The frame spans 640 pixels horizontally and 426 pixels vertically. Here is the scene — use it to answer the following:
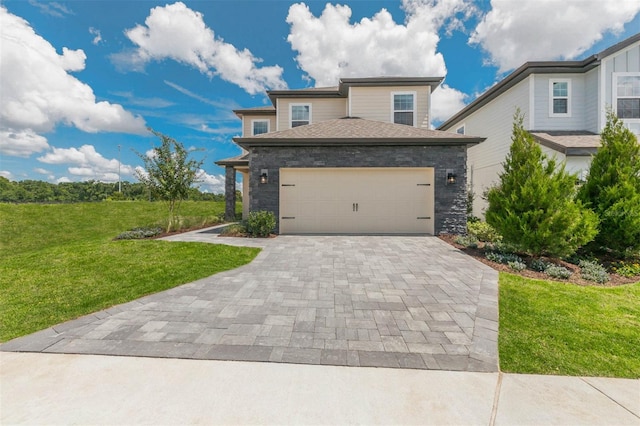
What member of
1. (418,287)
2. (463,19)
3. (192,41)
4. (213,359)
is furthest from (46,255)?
(463,19)

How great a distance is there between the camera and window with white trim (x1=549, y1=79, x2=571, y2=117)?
34.0ft

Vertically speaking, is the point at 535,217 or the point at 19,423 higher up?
the point at 535,217

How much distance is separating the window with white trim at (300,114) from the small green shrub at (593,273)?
36.7 ft

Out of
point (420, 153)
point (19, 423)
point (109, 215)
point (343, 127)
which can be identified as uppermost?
point (343, 127)

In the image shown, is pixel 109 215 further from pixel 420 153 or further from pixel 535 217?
pixel 535 217

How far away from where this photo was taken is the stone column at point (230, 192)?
45.1 ft

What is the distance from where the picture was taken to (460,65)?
12203 mm

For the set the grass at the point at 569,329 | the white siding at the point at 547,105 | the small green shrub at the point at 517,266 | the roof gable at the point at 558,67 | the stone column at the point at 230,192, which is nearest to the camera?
the grass at the point at 569,329

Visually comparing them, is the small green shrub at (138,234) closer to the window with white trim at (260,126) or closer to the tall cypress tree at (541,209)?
the window with white trim at (260,126)

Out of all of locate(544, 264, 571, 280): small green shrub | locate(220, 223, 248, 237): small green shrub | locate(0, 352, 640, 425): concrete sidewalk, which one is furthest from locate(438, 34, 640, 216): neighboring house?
locate(220, 223, 248, 237): small green shrub

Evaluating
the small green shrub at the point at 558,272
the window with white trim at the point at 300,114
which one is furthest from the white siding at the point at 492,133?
the window with white trim at the point at 300,114

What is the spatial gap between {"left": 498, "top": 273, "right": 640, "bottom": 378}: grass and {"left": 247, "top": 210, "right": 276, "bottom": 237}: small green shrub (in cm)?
665

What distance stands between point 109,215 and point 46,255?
365 inches

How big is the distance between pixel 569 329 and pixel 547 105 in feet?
36.7
